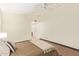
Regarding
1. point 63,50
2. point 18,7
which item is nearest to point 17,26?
point 18,7

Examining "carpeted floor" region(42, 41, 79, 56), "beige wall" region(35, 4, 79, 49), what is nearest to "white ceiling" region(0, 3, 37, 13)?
"beige wall" region(35, 4, 79, 49)

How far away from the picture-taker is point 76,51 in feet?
5.24

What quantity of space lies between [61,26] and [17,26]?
2.39ft

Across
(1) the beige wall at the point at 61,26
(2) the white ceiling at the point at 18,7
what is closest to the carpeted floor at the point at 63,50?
(1) the beige wall at the point at 61,26

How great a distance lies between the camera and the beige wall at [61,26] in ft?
5.56

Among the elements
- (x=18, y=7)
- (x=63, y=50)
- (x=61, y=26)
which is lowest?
(x=63, y=50)

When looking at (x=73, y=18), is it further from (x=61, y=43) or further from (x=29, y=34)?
(x=29, y=34)

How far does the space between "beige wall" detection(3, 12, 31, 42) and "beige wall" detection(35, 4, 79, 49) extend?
23 cm

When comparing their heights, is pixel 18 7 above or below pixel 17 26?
above

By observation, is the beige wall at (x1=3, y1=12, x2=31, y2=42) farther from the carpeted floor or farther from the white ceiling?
the carpeted floor

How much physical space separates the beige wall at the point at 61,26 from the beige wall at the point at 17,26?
0.23 metres

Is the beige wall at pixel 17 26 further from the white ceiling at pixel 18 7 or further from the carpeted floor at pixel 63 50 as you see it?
the carpeted floor at pixel 63 50

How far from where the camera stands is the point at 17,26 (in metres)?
1.64

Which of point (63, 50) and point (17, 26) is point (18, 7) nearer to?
point (17, 26)
